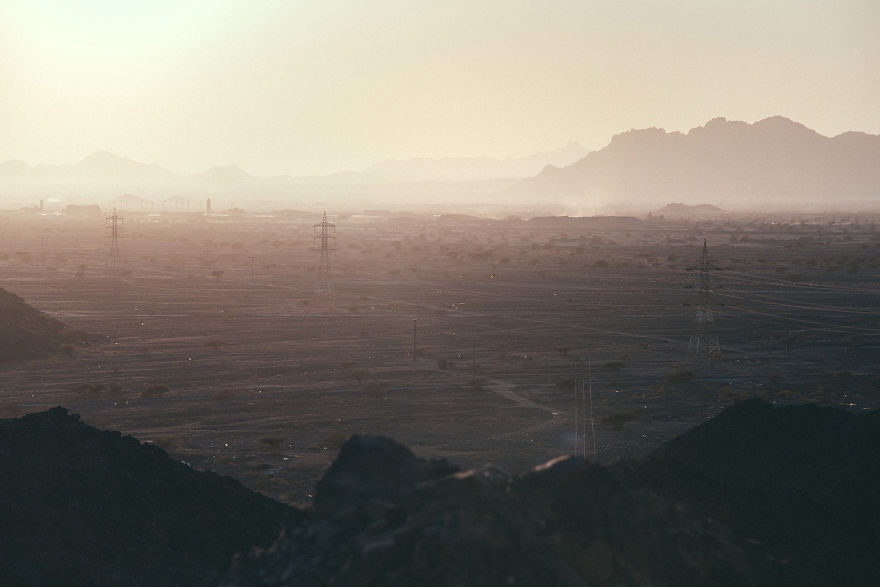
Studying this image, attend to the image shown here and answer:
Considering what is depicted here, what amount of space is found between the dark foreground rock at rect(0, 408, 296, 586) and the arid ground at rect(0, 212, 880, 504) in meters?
3.55

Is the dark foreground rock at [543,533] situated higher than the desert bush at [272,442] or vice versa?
the dark foreground rock at [543,533]

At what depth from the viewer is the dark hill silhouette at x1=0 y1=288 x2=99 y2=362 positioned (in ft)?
120

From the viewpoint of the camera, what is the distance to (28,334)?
38.0 metres

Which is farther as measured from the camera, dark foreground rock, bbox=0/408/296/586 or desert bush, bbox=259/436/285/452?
desert bush, bbox=259/436/285/452

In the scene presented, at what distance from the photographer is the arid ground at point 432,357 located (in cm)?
2484

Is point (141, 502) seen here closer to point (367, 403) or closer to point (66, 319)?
point (367, 403)

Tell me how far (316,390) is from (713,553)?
22.1 metres

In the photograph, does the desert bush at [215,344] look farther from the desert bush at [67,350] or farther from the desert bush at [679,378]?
the desert bush at [679,378]

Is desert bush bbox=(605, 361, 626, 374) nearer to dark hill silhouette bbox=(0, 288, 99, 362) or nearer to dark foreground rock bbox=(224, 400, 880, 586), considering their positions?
dark foreground rock bbox=(224, 400, 880, 586)

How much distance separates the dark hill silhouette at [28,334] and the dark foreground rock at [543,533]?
29.9m

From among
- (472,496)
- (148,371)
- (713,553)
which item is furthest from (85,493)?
(148,371)

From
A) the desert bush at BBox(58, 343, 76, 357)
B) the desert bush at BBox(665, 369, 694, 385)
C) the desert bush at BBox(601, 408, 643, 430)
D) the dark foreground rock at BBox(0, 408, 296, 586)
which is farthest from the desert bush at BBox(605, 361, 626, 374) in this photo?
the desert bush at BBox(58, 343, 76, 357)

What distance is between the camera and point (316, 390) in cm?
3089

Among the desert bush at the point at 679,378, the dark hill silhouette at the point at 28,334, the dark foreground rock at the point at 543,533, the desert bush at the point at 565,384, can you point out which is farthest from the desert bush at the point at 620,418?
the dark hill silhouette at the point at 28,334
